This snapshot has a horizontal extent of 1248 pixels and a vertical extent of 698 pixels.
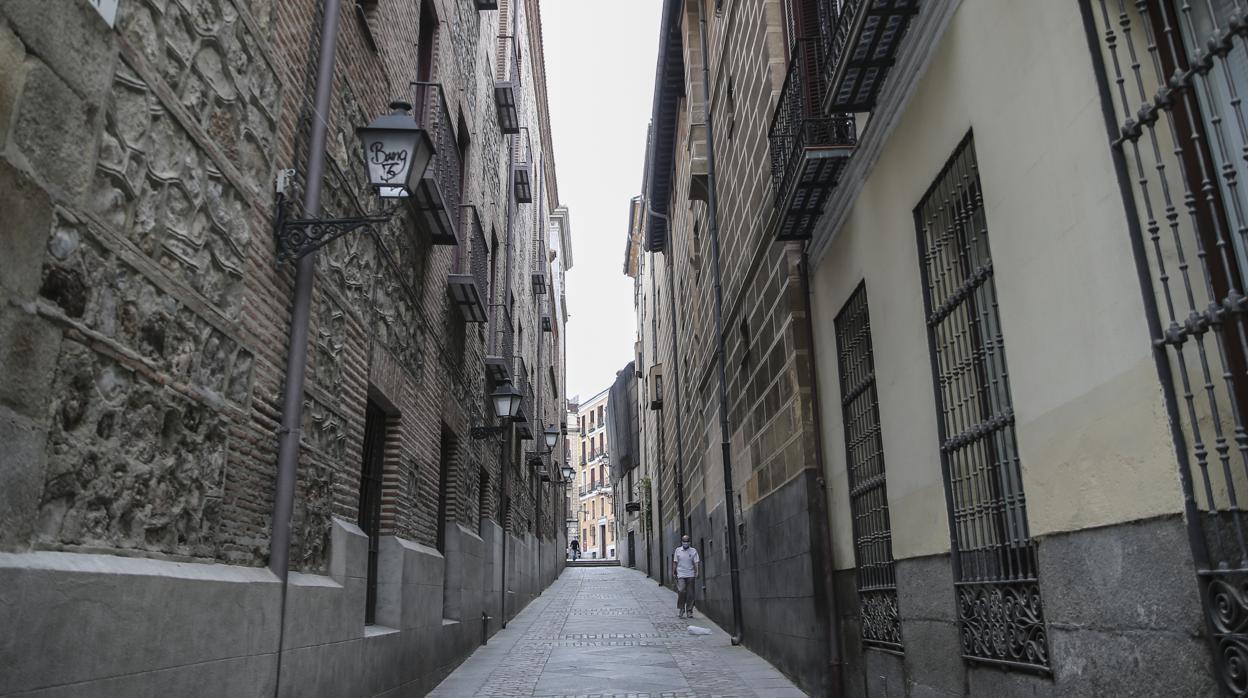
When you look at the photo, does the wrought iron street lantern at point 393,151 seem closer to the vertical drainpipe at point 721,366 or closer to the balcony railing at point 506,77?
the vertical drainpipe at point 721,366

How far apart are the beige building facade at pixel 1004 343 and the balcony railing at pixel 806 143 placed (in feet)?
0.09

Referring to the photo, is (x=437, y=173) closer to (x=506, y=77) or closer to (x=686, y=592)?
(x=506, y=77)

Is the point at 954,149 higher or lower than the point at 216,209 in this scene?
higher

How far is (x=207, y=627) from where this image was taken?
11.7ft

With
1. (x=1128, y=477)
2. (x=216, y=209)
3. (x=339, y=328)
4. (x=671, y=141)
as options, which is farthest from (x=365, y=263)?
(x=671, y=141)

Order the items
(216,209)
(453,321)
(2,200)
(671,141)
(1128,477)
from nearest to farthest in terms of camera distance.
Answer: (2,200)
(1128,477)
(216,209)
(453,321)
(671,141)

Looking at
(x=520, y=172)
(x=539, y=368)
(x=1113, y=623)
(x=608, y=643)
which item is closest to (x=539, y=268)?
(x=539, y=368)

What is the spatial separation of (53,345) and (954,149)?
395 centimetres

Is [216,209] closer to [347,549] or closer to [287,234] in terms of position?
[287,234]

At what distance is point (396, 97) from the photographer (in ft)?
23.9

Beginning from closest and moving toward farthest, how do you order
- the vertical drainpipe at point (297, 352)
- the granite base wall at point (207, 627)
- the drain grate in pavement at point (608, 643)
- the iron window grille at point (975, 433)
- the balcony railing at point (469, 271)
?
the granite base wall at point (207, 627) < the iron window grille at point (975, 433) < the vertical drainpipe at point (297, 352) < the balcony railing at point (469, 271) < the drain grate in pavement at point (608, 643)

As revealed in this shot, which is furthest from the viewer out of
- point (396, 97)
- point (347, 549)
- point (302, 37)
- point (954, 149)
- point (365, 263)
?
point (396, 97)

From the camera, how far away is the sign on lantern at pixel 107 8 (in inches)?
114

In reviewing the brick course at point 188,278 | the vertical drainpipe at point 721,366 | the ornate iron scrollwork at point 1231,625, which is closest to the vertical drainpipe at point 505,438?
the vertical drainpipe at point 721,366
